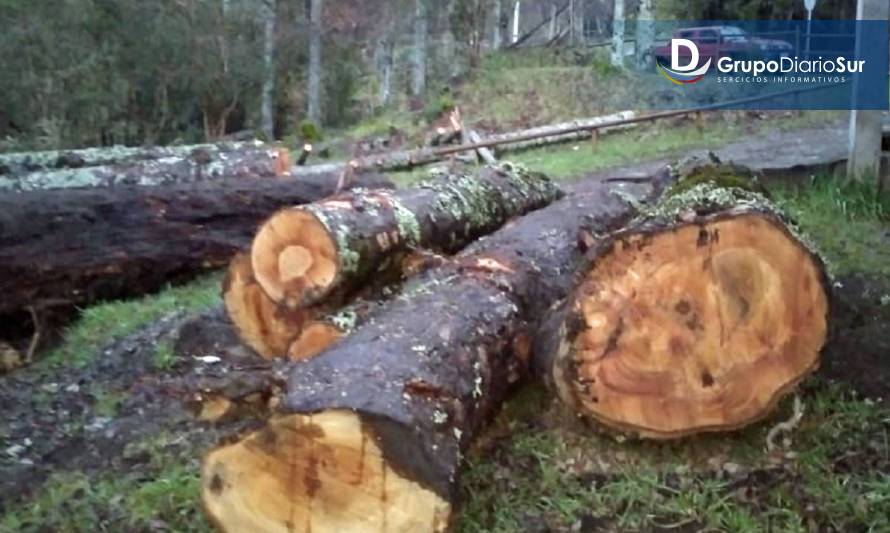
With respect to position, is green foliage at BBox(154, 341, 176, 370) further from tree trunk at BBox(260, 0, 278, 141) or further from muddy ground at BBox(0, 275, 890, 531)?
tree trunk at BBox(260, 0, 278, 141)

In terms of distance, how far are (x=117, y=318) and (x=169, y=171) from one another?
2793 mm

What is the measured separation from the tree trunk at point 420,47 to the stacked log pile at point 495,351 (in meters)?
16.0

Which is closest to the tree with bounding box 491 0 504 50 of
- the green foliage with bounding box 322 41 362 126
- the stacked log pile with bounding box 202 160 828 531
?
the green foliage with bounding box 322 41 362 126

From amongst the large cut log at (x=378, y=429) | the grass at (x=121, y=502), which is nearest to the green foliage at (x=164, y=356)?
the grass at (x=121, y=502)

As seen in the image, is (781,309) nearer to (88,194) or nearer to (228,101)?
(88,194)

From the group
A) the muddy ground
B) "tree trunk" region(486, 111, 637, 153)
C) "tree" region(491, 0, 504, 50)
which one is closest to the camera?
the muddy ground

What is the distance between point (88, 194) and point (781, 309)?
489cm

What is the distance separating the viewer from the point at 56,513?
3.91 m

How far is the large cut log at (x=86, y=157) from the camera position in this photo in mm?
8852

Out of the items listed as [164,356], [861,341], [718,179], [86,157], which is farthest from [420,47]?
[861,341]

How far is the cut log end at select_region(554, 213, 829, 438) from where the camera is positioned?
368 cm

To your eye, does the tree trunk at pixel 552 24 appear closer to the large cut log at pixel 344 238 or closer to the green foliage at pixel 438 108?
the green foliage at pixel 438 108

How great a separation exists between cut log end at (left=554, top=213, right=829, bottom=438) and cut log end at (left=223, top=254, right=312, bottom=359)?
1.92m

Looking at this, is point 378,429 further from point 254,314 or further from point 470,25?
point 470,25
